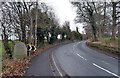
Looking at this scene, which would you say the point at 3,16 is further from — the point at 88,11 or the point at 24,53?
the point at 88,11

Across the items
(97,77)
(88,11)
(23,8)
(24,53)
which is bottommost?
(97,77)

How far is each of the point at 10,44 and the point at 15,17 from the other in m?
4.53

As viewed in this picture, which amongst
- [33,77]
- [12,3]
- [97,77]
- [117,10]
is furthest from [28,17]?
[117,10]

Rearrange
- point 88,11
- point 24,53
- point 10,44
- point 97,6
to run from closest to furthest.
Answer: point 24,53 < point 10,44 < point 97,6 < point 88,11

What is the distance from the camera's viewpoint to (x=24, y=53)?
Result: 10.0 metres

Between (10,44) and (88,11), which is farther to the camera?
(88,11)

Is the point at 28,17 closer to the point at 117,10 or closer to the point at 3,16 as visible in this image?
the point at 3,16

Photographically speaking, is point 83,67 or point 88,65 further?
point 88,65

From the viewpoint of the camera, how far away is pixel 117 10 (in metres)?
18.8

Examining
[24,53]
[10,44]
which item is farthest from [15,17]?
[24,53]

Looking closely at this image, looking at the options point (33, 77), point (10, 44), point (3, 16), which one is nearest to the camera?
point (33, 77)

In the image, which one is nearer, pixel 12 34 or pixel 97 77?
pixel 97 77

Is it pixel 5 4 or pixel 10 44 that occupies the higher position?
pixel 5 4

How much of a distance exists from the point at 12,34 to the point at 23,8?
154 inches
